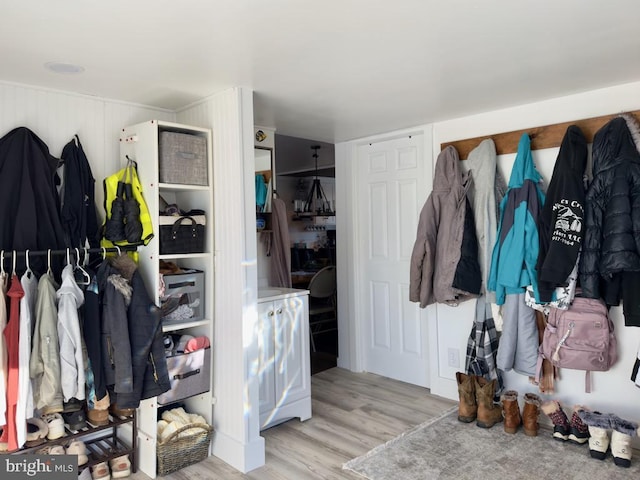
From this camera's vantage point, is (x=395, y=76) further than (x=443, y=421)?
No

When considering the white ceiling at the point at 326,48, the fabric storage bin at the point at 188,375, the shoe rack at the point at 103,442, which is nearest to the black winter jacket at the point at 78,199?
the white ceiling at the point at 326,48

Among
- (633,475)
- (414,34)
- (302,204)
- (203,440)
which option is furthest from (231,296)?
(302,204)

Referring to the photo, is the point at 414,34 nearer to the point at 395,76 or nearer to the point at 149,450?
the point at 395,76

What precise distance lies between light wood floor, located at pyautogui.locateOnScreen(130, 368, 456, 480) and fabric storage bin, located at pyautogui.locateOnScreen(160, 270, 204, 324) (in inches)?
33.0

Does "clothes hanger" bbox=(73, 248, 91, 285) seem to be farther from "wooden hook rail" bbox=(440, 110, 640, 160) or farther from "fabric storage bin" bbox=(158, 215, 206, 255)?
"wooden hook rail" bbox=(440, 110, 640, 160)

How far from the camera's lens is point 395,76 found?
8.30 feet

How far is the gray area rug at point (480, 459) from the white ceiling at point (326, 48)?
2137mm

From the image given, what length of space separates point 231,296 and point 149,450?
0.93 metres

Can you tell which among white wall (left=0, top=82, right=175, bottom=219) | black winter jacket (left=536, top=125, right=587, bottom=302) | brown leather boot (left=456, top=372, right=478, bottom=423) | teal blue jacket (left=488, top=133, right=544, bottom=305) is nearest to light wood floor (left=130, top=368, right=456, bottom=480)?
brown leather boot (left=456, top=372, right=478, bottom=423)

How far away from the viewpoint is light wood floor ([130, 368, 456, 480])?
2.56 metres

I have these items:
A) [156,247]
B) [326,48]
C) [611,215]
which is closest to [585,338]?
[611,215]

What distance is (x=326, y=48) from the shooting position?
211cm

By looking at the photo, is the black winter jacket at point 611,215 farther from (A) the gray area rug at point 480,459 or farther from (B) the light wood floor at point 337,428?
(B) the light wood floor at point 337,428

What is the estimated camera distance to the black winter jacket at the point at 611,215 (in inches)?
98.1
